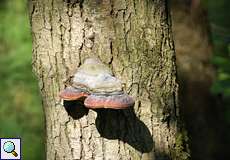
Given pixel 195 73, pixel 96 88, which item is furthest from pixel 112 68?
pixel 195 73

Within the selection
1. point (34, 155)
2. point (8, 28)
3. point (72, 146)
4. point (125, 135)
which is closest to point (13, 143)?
point (72, 146)

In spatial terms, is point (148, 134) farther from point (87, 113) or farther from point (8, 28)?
point (8, 28)

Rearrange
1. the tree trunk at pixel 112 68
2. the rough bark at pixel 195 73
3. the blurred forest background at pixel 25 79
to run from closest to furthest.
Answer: the tree trunk at pixel 112 68, the rough bark at pixel 195 73, the blurred forest background at pixel 25 79

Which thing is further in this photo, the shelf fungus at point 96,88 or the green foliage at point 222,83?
the green foliage at point 222,83

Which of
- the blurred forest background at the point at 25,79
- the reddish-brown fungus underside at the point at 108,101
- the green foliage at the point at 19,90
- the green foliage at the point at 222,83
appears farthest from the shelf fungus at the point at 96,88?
the green foliage at the point at 19,90

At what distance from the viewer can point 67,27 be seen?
2613 mm

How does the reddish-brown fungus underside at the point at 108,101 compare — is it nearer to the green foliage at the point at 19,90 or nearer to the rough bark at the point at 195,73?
the rough bark at the point at 195,73

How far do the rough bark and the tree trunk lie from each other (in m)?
2.82

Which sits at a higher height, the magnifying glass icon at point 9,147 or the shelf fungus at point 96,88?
the shelf fungus at point 96,88

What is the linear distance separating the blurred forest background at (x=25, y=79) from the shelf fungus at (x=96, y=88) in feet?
9.76

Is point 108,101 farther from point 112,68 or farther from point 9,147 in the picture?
point 9,147

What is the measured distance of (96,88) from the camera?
244 centimetres

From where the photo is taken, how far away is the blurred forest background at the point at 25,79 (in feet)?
19.1

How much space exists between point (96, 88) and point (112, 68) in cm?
20
